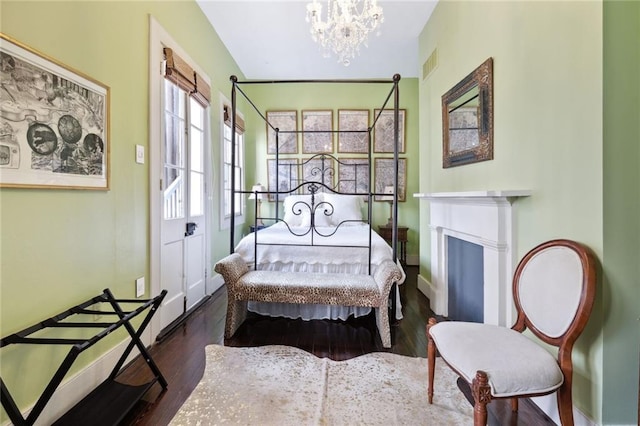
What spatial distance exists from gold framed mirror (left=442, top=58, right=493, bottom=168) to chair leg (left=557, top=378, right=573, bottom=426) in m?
1.38

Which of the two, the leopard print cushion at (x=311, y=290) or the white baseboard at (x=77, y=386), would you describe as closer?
the white baseboard at (x=77, y=386)

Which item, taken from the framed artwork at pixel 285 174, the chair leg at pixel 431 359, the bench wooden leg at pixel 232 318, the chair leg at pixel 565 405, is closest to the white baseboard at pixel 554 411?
the chair leg at pixel 565 405

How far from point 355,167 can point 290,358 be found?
3.32 meters

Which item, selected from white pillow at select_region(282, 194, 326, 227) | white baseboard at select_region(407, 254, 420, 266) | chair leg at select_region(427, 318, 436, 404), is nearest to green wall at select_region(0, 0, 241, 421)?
chair leg at select_region(427, 318, 436, 404)

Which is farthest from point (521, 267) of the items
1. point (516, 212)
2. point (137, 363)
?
point (137, 363)

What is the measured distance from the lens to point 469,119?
88.0 inches

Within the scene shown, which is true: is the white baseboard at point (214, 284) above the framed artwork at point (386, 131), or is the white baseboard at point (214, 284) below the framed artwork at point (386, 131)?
below

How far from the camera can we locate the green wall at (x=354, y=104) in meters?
4.59

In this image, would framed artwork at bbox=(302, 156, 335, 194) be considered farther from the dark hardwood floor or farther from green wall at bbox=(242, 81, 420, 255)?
the dark hardwood floor

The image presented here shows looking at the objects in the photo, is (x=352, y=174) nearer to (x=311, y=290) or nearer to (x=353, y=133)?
(x=353, y=133)

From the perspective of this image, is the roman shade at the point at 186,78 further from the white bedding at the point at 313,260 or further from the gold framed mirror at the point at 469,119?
the gold framed mirror at the point at 469,119

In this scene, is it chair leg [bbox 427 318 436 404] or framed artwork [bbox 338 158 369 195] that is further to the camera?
framed artwork [bbox 338 158 369 195]

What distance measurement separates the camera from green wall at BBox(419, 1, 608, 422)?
118 centimetres

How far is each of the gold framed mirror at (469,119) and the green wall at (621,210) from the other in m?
0.80
